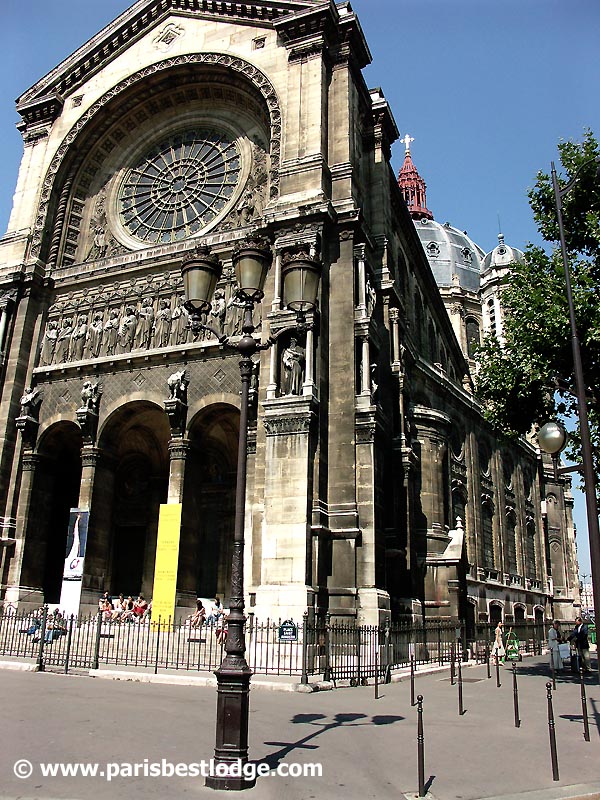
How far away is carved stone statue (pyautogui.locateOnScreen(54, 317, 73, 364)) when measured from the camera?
1031 inches

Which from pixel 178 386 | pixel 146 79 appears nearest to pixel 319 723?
pixel 178 386

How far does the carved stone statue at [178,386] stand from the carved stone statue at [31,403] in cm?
613

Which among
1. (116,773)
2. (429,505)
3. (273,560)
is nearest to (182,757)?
(116,773)

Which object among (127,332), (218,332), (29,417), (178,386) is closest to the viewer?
(218,332)

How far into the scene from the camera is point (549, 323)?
1792cm

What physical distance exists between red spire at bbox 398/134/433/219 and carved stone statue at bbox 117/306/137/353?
68097mm

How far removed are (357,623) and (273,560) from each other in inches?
A: 110

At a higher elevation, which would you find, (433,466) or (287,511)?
(433,466)

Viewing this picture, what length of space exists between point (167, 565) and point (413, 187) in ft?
259

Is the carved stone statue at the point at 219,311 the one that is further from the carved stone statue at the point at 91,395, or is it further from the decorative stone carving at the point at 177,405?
the carved stone statue at the point at 91,395

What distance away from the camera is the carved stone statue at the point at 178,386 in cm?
2264

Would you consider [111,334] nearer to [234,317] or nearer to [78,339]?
[78,339]

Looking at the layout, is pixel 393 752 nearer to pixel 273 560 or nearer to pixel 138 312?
pixel 273 560

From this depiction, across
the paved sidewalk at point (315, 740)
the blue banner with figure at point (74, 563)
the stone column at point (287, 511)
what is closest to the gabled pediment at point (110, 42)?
the stone column at point (287, 511)
